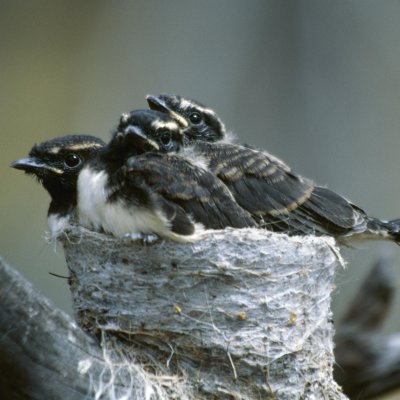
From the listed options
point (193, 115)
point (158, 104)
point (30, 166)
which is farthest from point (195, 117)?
point (30, 166)

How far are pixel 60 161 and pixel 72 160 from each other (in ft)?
0.22

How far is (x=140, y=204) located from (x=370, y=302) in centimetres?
255

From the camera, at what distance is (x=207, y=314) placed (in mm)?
4309

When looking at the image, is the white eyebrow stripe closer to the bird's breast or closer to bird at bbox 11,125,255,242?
bird at bbox 11,125,255,242

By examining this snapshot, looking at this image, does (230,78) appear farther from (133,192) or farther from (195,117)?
(133,192)

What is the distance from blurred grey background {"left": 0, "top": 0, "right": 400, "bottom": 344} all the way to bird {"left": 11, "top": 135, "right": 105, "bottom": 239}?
4.02 m

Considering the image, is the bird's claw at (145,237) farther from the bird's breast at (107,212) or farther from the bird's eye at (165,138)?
the bird's eye at (165,138)

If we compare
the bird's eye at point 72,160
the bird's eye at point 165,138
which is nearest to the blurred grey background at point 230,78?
the bird's eye at point 72,160

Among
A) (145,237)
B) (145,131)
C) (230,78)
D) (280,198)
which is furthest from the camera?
(230,78)

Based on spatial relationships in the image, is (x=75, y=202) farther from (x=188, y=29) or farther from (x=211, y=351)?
(x=188, y=29)

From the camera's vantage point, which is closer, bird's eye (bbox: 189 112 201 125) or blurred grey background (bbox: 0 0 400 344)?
bird's eye (bbox: 189 112 201 125)

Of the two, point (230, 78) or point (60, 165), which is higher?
point (60, 165)

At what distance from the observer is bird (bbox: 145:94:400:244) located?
16.3ft

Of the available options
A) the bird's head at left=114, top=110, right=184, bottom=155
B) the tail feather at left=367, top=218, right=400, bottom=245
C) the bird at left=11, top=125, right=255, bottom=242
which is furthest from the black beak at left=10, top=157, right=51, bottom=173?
the tail feather at left=367, top=218, right=400, bottom=245
